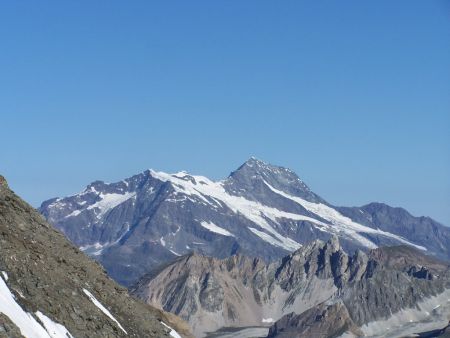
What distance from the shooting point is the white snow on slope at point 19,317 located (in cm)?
4891

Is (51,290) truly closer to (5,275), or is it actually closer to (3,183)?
(5,275)

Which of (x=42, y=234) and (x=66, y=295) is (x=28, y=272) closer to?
(x=66, y=295)

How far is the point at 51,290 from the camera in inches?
2301

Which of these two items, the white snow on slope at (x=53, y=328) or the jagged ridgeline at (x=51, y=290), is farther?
the white snow on slope at (x=53, y=328)

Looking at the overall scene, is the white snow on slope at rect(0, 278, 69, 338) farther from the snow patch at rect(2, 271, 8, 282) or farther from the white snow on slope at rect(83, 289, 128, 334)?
the white snow on slope at rect(83, 289, 128, 334)

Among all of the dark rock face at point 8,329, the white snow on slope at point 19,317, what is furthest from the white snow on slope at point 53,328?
the dark rock face at point 8,329

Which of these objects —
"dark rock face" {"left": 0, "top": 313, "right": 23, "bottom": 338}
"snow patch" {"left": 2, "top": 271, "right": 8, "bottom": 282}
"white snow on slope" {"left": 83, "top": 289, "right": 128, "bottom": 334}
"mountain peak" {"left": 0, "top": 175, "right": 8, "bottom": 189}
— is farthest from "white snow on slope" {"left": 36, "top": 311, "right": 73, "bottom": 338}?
"mountain peak" {"left": 0, "top": 175, "right": 8, "bottom": 189}

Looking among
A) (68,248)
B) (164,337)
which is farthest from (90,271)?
(164,337)

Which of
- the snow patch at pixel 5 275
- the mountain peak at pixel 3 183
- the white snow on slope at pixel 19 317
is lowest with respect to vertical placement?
the white snow on slope at pixel 19 317

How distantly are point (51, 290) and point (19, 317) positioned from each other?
8.41 metres

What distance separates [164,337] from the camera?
2864 inches

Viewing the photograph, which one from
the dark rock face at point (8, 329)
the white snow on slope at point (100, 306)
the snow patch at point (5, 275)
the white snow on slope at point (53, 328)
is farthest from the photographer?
the white snow on slope at point (100, 306)

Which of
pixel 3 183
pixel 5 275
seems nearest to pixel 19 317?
pixel 5 275

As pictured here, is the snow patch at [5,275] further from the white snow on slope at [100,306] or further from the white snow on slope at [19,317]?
the white snow on slope at [100,306]
